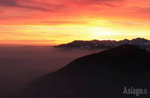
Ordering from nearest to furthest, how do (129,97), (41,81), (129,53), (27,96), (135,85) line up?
1. (129,97)
2. (27,96)
3. (135,85)
4. (41,81)
5. (129,53)

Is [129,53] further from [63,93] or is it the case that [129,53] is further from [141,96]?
[63,93]

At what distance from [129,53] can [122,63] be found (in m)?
15.4

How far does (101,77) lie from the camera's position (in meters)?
170

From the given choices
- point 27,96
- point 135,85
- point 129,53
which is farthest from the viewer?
point 129,53

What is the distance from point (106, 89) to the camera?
508 ft

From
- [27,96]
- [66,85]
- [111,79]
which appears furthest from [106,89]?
[27,96]

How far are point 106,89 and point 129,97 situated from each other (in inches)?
785

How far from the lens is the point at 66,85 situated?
6324 inches

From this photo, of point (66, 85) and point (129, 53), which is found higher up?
point (129, 53)

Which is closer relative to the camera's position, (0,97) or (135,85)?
(0,97)

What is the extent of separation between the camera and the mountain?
150000 millimetres

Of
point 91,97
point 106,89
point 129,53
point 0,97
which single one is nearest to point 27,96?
point 0,97

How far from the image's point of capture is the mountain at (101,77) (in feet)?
492

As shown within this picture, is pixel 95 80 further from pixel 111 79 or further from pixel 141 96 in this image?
pixel 141 96
